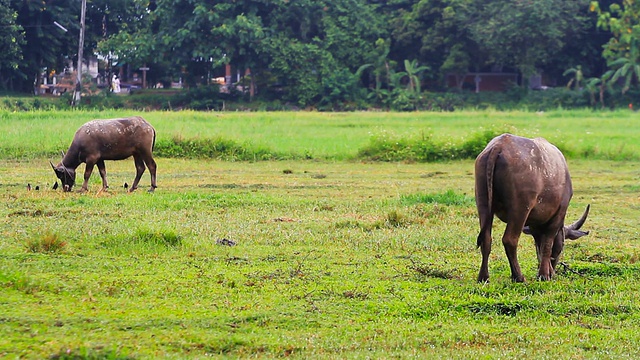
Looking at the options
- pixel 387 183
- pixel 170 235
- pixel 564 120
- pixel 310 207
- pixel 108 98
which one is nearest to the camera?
pixel 170 235

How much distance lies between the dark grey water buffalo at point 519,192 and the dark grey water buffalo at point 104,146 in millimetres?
9210

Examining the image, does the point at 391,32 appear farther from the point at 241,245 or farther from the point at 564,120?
the point at 241,245

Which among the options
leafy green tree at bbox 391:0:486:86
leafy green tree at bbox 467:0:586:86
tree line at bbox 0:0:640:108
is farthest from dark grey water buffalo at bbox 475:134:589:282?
leafy green tree at bbox 391:0:486:86

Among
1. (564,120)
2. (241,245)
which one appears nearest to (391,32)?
(564,120)

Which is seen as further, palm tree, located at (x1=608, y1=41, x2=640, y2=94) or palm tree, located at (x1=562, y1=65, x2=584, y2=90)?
palm tree, located at (x1=562, y1=65, x2=584, y2=90)

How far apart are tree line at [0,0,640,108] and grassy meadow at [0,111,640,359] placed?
29885 millimetres

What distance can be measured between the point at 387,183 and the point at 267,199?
436 centimetres

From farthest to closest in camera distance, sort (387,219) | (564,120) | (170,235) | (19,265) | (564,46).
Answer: (564,46)
(564,120)
(387,219)
(170,235)
(19,265)

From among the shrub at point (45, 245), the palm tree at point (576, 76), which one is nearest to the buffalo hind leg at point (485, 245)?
the shrub at point (45, 245)

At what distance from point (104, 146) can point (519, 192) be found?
9.88m

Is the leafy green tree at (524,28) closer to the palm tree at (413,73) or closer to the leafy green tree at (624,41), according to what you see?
the leafy green tree at (624,41)

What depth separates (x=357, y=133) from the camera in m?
28.1

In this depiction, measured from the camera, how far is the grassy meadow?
6.19 m

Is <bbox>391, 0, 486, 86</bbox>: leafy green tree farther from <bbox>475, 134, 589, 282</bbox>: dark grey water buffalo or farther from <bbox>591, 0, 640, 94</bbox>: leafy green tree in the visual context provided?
<bbox>475, 134, 589, 282</bbox>: dark grey water buffalo
